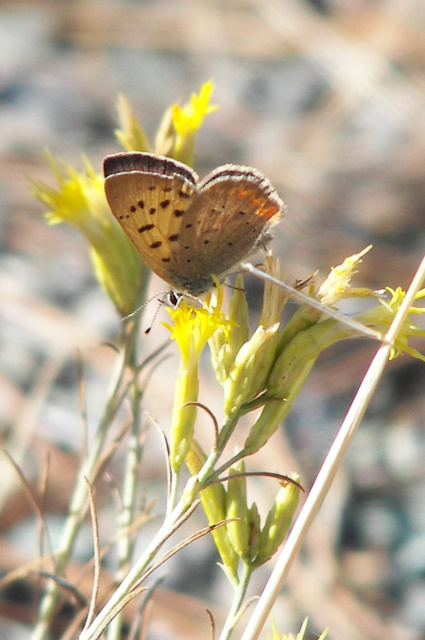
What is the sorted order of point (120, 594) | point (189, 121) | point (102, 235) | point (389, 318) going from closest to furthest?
point (120, 594) < point (389, 318) < point (189, 121) < point (102, 235)

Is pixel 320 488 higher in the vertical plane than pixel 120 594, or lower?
higher

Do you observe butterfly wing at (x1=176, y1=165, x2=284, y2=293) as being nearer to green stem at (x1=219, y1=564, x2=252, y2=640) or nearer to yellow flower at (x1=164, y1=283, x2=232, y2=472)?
yellow flower at (x1=164, y1=283, x2=232, y2=472)

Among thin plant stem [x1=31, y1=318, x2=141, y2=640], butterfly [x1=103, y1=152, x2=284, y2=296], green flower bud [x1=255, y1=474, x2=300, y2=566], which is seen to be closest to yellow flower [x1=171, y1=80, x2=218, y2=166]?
butterfly [x1=103, y1=152, x2=284, y2=296]

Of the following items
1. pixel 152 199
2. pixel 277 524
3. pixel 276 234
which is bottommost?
pixel 277 524

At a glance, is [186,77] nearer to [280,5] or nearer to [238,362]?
[280,5]

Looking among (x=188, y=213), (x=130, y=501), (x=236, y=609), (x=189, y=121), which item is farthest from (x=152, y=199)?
(x=236, y=609)

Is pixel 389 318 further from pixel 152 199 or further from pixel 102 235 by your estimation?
pixel 102 235

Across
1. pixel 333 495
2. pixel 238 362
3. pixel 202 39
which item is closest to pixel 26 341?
pixel 333 495

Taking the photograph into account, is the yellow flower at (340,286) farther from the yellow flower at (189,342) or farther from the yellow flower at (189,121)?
the yellow flower at (189,121)
